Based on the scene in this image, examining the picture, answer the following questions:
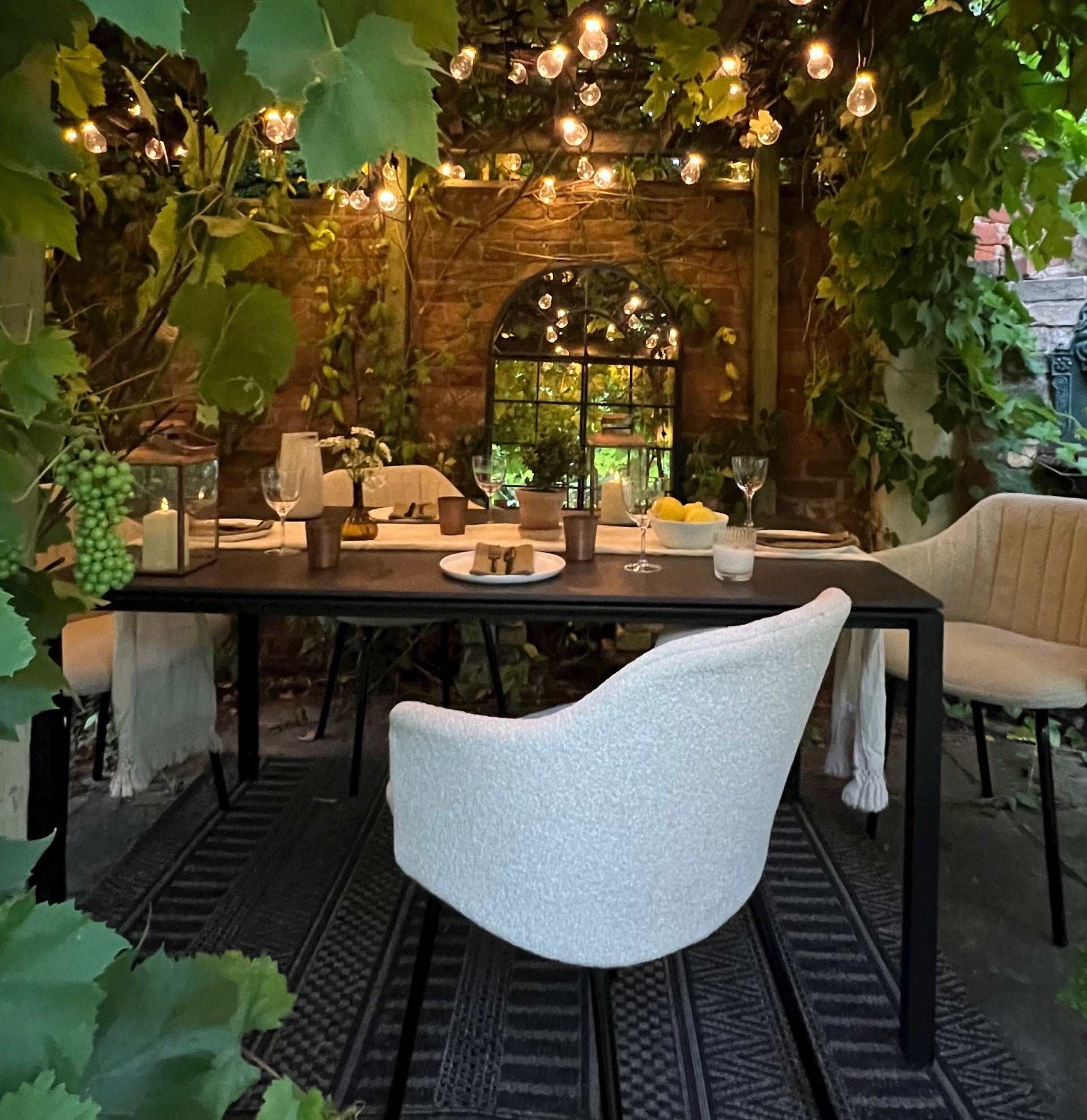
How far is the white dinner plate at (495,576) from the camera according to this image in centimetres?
162

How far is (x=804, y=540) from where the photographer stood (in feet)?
7.02

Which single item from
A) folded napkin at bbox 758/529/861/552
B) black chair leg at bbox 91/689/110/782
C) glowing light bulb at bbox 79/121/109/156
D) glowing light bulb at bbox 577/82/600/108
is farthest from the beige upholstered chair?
glowing light bulb at bbox 79/121/109/156

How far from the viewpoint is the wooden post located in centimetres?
348

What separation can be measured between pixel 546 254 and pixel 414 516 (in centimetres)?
158

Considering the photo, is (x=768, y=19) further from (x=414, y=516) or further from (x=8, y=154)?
(x=8, y=154)

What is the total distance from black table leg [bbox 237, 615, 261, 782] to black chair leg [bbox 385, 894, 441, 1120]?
141 cm

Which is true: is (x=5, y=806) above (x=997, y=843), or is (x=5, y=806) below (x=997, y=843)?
above

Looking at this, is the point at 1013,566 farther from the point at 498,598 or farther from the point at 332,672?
the point at 332,672

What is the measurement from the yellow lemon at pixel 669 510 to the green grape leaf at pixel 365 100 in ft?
6.02

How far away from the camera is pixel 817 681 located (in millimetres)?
1123

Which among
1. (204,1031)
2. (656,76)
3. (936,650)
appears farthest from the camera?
(656,76)

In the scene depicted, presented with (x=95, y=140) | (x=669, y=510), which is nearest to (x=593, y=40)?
(x=669, y=510)

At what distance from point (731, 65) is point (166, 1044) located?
2.68 meters

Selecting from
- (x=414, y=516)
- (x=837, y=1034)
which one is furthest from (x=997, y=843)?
(x=414, y=516)
